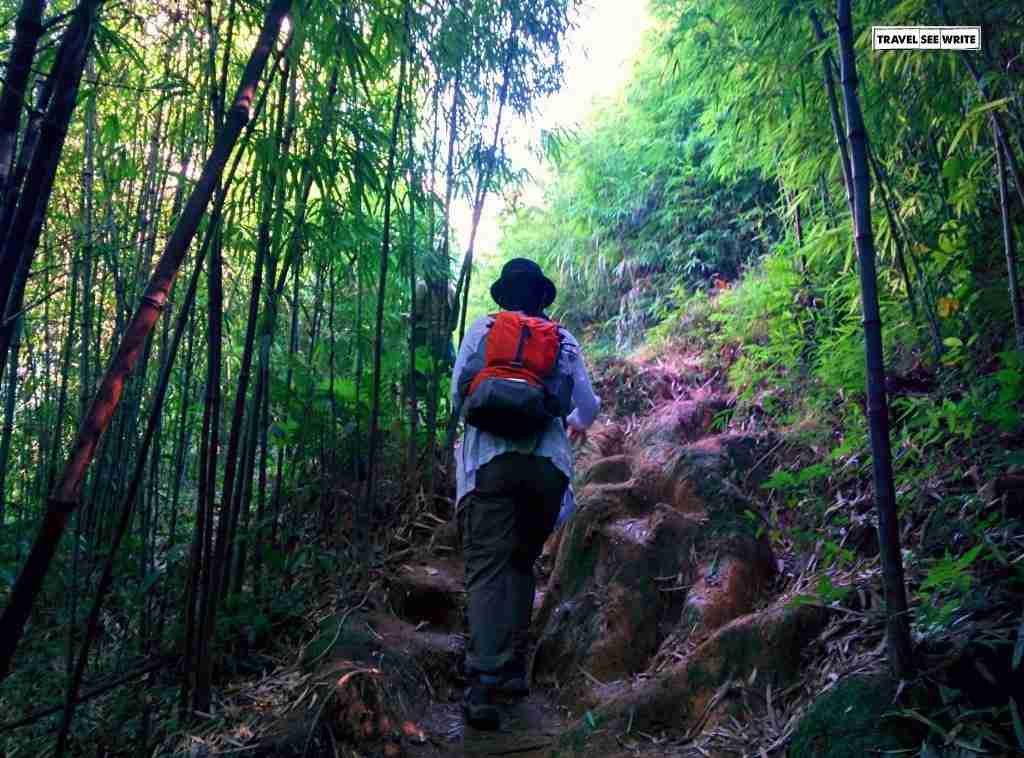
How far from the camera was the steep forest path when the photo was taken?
2.07 m

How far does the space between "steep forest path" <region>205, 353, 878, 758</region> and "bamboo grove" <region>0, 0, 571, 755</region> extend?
413 mm

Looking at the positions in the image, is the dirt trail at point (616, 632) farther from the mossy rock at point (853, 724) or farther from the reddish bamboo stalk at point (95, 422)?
the reddish bamboo stalk at point (95, 422)

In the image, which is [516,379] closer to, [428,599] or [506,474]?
[506,474]

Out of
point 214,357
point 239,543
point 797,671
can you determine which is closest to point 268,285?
point 214,357

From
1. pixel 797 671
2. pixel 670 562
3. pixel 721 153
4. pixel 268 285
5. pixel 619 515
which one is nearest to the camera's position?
pixel 797 671

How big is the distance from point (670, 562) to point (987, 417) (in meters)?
1.29

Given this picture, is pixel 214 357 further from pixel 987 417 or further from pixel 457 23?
pixel 987 417

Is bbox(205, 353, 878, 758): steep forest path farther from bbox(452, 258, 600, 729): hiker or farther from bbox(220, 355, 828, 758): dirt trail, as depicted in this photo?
bbox(452, 258, 600, 729): hiker

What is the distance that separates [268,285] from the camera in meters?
2.65

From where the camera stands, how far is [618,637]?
9.02ft

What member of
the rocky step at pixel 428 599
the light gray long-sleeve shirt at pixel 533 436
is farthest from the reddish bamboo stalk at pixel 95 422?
the rocky step at pixel 428 599

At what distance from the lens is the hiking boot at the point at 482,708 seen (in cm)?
242

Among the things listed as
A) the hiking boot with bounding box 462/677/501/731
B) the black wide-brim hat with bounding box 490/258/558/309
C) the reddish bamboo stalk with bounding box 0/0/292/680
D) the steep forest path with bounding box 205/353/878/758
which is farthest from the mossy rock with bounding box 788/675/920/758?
the black wide-brim hat with bounding box 490/258/558/309

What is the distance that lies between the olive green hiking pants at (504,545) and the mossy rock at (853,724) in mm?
1187
